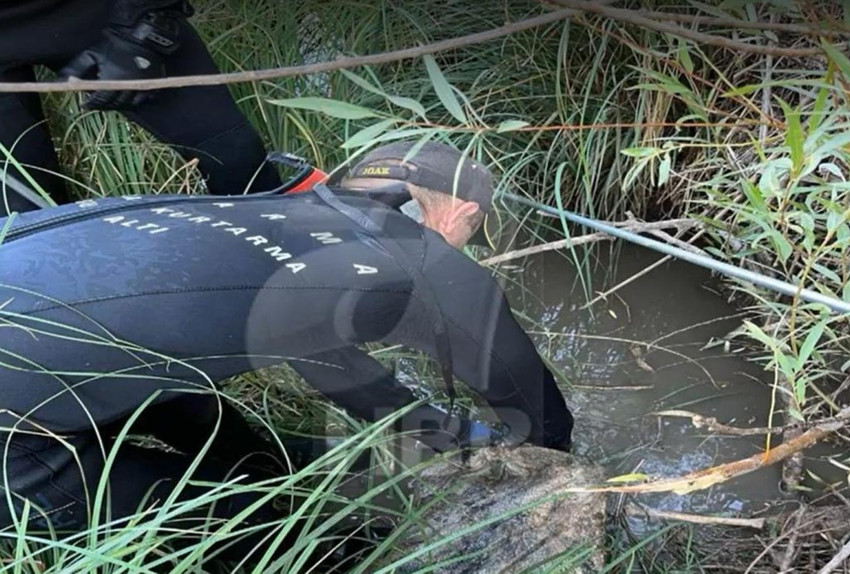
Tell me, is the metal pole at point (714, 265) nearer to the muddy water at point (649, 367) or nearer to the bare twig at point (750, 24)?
the muddy water at point (649, 367)

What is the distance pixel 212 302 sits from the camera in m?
1.03

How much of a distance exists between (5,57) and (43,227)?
1.82 feet

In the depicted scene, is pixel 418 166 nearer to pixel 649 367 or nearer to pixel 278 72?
pixel 278 72

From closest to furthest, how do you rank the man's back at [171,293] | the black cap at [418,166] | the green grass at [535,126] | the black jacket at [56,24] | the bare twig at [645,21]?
the bare twig at [645,21] → the man's back at [171,293] → the black cap at [418,166] → the green grass at [535,126] → the black jacket at [56,24]

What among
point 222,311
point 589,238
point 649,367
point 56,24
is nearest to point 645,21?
point 222,311

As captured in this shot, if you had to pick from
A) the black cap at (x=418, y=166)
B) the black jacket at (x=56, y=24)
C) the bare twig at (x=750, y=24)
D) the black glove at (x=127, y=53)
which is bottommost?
the black cap at (x=418, y=166)

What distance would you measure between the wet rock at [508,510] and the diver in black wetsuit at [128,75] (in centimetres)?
76

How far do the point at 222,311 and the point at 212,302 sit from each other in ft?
0.05

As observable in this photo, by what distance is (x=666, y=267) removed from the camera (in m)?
1.83

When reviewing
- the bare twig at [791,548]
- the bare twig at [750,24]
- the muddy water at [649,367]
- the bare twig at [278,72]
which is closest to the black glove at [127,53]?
the muddy water at [649,367]

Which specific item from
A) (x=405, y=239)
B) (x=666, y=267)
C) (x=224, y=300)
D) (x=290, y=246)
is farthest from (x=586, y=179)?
(x=224, y=300)

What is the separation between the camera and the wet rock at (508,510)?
1.24 metres

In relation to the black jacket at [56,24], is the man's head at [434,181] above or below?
below

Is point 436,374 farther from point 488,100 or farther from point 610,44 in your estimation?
point 610,44
